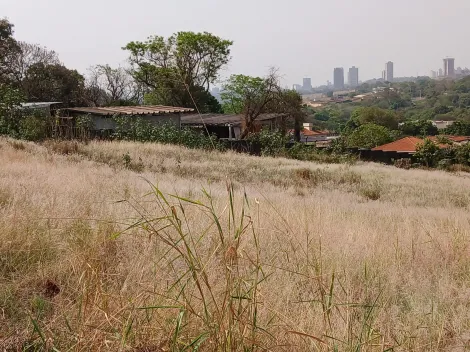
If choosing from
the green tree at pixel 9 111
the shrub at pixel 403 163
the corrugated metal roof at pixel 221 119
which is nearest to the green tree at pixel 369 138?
the corrugated metal roof at pixel 221 119

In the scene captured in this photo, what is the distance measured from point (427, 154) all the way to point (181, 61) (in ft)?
81.9

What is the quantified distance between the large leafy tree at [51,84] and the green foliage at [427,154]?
2776 centimetres

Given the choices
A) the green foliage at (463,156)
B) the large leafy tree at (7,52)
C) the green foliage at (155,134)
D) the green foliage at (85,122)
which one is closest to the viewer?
the green foliage at (85,122)

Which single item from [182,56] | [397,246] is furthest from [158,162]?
[182,56]

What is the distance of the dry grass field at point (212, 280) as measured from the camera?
2.13 meters

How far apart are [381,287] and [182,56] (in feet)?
152

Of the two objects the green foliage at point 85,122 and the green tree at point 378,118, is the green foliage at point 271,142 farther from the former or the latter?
the green tree at point 378,118

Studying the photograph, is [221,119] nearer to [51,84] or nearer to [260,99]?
[260,99]

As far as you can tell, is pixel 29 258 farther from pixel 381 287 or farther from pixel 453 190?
pixel 453 190

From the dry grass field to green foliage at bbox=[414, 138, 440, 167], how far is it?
87.7 feet

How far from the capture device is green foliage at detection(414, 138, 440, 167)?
31.1m

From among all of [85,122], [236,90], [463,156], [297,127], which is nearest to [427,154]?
[463,156]

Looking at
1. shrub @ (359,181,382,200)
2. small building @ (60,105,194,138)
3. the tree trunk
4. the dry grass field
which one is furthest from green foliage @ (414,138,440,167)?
the dry grass field

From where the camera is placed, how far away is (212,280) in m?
2.86
